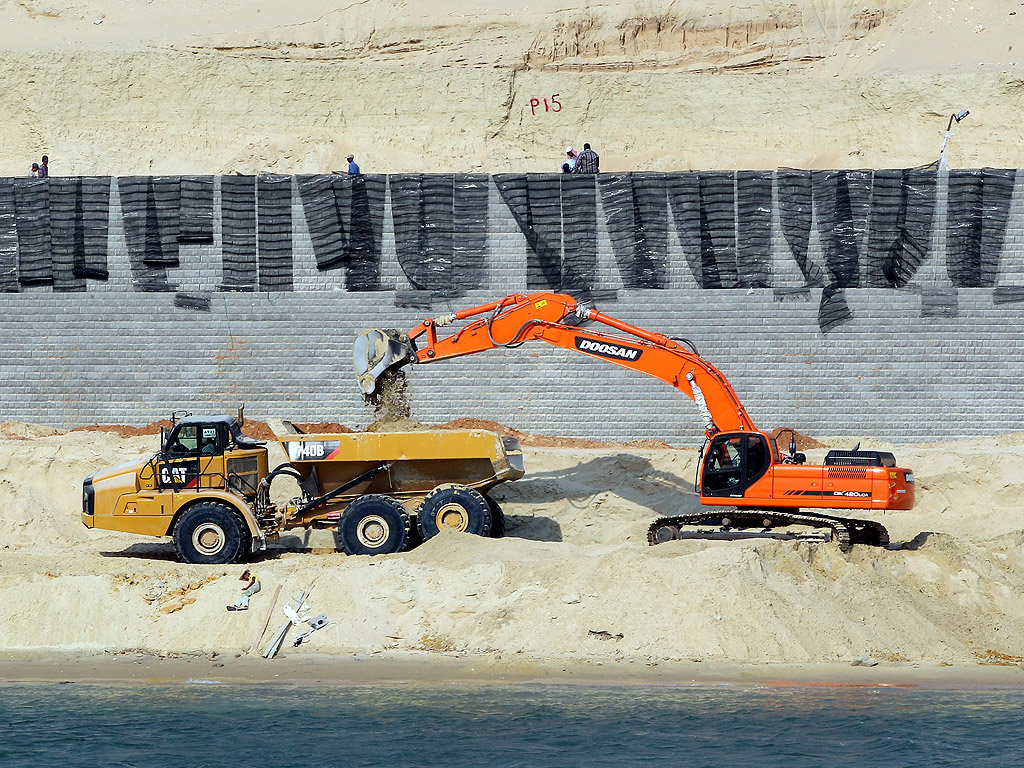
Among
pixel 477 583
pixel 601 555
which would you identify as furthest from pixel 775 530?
pixel 477 583

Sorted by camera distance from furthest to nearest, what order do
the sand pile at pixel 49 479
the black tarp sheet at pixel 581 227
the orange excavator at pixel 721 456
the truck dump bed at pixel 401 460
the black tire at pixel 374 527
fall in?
1. the black tarp sheet at pixel 581 227
2. the sand pile at pixel 49 479
3. the truck dump bed at pixel 401 460
4. the black tire at pixel 374 527
5. the orange excavator at pixel 721 456

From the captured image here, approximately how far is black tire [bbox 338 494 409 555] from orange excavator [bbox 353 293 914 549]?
5.93 feet

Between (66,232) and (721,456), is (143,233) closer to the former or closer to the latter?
(66,232)

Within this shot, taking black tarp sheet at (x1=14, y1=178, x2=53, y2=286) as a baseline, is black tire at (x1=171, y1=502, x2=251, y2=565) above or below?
below

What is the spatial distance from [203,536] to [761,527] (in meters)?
7.38

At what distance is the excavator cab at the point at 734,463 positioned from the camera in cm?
1597

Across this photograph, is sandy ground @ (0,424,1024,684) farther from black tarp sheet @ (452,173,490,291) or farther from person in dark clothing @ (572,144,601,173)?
person in dark clothing @ (572,144,601,173)

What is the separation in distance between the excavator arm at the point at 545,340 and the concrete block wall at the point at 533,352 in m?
5.56

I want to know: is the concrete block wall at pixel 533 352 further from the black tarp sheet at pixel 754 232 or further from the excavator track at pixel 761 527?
the excavator track at pixel 761 527

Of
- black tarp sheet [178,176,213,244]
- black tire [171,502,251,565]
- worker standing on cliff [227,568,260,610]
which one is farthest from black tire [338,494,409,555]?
black tarp sheet [178,176,213,244]

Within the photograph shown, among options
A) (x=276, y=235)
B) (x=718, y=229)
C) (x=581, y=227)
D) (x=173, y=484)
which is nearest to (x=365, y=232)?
(x=276, y=235)

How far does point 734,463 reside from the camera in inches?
632

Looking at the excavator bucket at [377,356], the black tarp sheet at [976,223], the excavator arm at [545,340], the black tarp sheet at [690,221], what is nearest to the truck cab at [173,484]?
the excavator bucket at [377,356]

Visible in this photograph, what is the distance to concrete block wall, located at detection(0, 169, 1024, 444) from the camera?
73.3 feet
